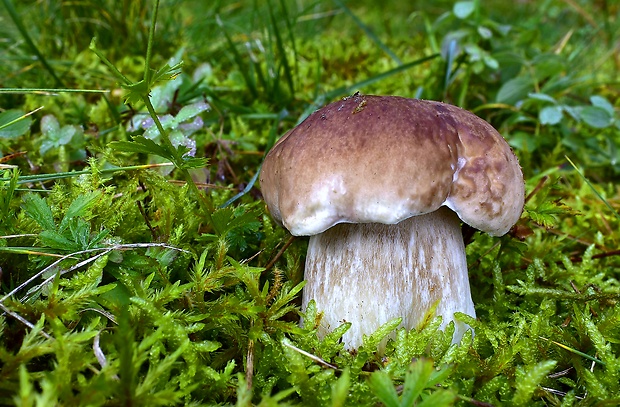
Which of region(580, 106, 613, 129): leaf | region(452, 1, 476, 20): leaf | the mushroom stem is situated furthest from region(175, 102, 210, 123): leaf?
region(580, 106, 613, 129): leaf

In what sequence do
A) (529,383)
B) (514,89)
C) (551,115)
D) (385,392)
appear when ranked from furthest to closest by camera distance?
1. (514,89)
2. (551,115)
3. (529,383)
4. (385,392)

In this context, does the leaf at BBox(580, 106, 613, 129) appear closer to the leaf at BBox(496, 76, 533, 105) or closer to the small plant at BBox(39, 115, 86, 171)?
the leaf at BBox(496, 76, 533, 105)

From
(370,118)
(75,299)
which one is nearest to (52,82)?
(75,299)

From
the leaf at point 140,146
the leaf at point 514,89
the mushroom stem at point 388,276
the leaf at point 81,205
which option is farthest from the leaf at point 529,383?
the leaf at point 514,89

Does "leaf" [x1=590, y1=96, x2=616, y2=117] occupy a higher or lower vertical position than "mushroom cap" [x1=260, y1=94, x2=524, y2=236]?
lower

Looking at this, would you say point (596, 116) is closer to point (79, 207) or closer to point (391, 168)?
point (391, 168)

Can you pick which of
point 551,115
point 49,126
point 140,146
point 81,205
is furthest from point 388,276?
point 551,115
